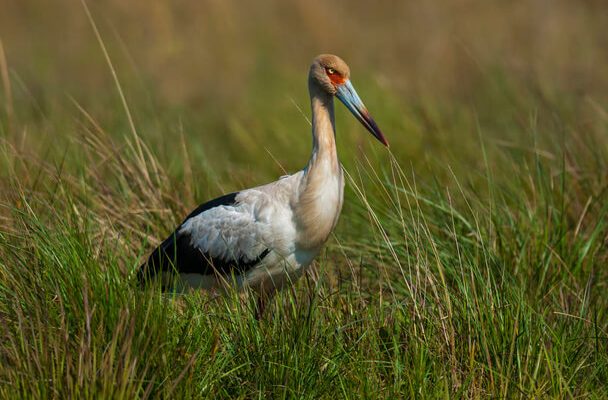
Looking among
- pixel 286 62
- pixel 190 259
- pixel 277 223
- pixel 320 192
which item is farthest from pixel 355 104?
pixel 286 62

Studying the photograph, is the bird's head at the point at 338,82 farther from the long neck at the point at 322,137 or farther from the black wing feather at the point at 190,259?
the black wing feather at the point at 190,259

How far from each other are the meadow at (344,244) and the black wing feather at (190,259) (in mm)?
121

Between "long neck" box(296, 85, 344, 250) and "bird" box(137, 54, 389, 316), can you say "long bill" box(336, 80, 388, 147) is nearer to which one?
"bird" box(137, 54, 389, 316)

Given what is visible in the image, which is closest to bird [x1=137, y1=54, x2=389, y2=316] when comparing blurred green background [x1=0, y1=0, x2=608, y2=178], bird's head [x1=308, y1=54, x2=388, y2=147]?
bird's head [x1=308, y1=54, x2=388, y2=147]

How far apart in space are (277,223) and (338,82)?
2.20ft

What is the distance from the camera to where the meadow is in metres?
4.00

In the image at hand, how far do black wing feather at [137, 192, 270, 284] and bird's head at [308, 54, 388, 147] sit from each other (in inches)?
26.1

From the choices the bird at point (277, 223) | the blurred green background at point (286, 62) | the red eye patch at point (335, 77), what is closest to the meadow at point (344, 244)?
the blurred green background at point (286, 62)

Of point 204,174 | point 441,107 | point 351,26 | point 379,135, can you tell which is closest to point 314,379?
point 379,135

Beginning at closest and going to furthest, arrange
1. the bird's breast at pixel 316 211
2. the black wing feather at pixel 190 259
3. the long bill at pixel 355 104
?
the bird's breast at pixel 316 211
the long bill at pixel 355 104
the black wing feather at pixel 190 259

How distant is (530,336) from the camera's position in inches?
163

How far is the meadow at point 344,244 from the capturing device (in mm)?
4000

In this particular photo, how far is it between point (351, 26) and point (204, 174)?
5.69 metres

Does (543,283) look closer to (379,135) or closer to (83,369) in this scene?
(379,135)
